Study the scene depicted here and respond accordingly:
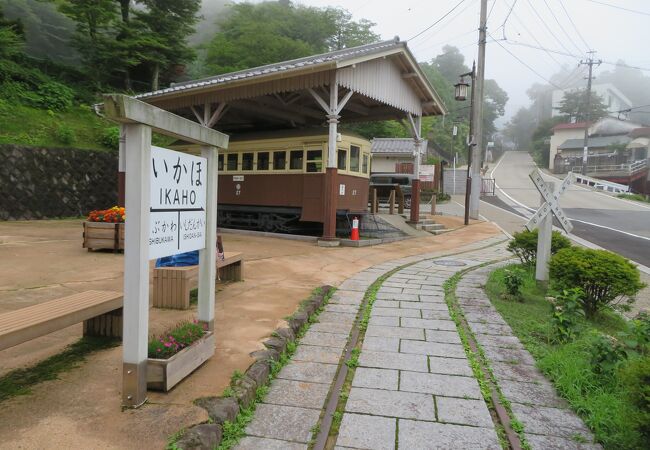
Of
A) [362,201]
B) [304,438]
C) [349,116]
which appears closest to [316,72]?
[362,201]

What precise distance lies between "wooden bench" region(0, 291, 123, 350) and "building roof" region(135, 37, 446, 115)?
7.25 m

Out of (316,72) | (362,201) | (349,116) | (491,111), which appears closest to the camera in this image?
(316,72)

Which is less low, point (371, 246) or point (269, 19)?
point (269, 19)

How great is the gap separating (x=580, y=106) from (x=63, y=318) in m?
70.0

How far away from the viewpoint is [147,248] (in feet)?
7.84

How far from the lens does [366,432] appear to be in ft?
8.00

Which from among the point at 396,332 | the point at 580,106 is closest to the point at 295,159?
the point at 396,332

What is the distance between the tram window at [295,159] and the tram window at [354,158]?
4.50ft

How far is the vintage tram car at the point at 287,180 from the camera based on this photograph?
10906 mm

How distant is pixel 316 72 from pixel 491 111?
7924cm

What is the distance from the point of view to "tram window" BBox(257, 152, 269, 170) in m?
12.1

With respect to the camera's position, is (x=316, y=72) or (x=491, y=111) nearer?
(x=316, y=72)

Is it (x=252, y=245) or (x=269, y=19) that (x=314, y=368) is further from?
(x=269, y=19)

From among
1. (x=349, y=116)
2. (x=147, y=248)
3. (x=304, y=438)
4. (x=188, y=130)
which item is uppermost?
(x=349, y=116)
